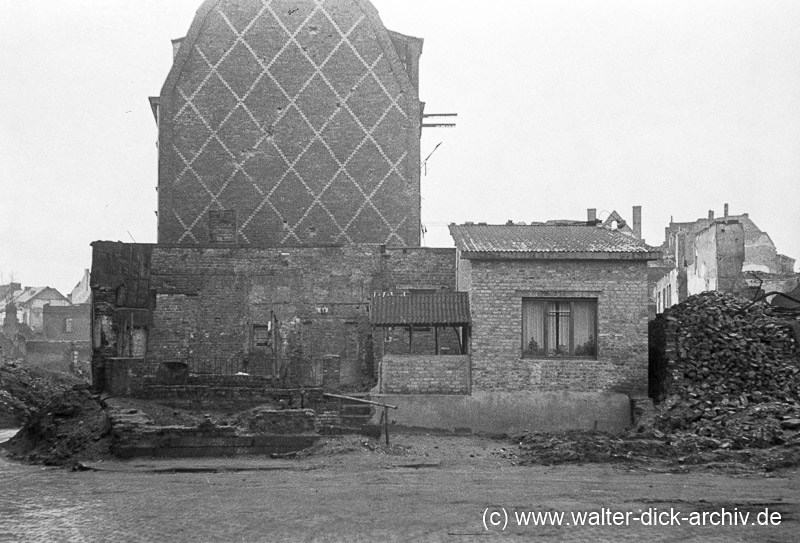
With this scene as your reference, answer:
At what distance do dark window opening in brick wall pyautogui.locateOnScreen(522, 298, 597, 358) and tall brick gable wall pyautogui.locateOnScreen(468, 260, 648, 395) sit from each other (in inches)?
8.0

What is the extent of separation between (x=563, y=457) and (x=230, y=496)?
6397 mm

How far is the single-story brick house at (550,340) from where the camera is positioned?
2020 centimetres

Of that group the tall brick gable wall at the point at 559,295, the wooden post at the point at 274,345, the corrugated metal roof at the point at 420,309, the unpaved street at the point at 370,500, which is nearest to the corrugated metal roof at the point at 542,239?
the tall brick gable wall at the point at 559,295

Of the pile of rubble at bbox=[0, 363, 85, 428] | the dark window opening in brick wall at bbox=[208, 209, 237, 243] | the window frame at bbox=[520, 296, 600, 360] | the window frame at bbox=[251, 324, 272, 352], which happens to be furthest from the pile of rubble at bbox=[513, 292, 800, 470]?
the pile of rubble at bbox=[0, 363, 85, 428]

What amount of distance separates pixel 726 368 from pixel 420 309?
7.14m

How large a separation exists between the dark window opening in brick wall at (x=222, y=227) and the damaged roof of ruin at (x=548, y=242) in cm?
937

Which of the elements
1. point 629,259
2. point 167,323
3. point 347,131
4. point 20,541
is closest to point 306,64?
point 347,131

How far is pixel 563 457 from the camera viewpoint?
1614 cm

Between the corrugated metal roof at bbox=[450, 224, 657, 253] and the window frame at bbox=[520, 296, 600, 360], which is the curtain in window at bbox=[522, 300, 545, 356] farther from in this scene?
the corrugated metal roof at bbox=[450, 224, 657, 253]

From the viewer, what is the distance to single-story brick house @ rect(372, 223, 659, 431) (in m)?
20.2

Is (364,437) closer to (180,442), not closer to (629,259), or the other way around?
(180,442)

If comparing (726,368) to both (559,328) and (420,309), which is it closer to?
(559,328)

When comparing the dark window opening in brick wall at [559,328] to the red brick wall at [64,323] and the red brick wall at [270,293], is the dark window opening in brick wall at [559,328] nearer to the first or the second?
the red brick wall at [270,293]

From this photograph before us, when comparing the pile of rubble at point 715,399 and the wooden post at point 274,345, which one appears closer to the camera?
the pile of rubble at point 715,399
